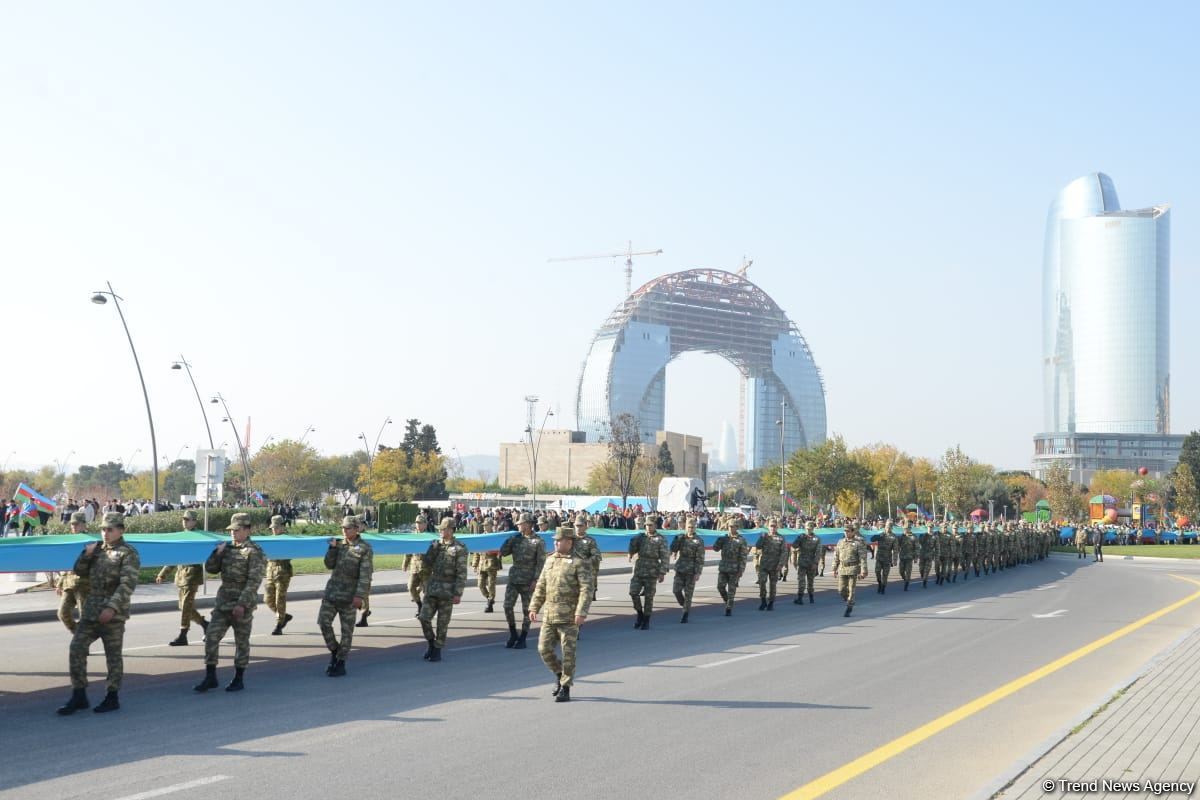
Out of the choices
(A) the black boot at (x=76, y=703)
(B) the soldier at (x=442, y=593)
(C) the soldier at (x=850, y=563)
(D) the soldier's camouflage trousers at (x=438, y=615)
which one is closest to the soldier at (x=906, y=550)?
Result: (C) the soldier at (x=850, y=563)

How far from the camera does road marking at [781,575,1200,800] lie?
8180 millimetres

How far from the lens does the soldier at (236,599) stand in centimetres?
1215

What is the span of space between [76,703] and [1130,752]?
9.67 m

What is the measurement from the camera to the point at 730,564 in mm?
23125

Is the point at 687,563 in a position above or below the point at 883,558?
above

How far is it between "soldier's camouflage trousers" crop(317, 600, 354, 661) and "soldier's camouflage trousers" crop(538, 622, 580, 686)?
3.12 meters

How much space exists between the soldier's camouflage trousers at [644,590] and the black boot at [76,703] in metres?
10.7

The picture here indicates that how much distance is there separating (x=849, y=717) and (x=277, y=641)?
31.5 feet

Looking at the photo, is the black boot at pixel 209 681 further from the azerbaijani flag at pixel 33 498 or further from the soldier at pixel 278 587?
the azerbaijani flag at pixel 33 498

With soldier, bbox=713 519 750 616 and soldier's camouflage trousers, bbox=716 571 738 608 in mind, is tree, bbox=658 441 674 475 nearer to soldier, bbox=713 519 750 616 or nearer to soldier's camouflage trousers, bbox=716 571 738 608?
soldier, bbox=713 519 750 616

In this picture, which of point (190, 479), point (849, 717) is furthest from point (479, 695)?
point (190, 479)

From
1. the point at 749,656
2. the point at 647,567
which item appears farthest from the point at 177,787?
the point at 647,567

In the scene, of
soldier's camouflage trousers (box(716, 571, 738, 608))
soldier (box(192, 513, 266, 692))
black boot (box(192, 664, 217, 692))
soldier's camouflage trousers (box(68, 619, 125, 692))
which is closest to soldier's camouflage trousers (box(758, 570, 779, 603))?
soldier's camouflage trousers (box(716, 571, 738, 608))

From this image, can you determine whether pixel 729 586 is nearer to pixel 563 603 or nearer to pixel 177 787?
pixel 563 603
